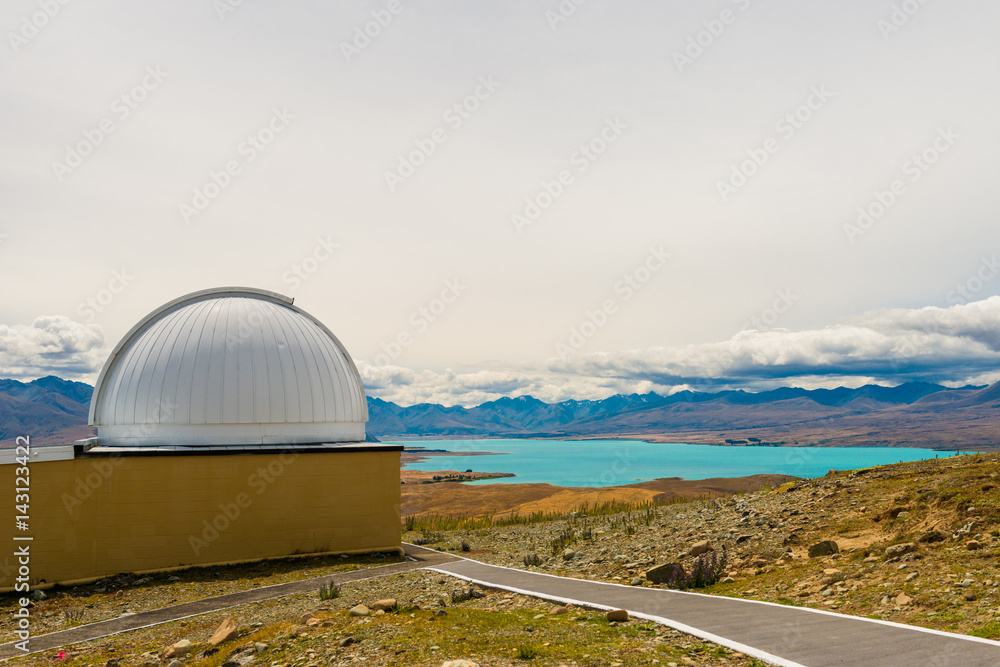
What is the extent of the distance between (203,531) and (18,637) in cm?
429

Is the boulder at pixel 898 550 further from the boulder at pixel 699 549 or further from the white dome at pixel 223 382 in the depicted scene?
the white dome at pixel 223 382

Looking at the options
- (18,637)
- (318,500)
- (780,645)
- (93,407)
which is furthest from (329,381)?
(780,645)

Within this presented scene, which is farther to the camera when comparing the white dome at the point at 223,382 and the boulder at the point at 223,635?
the white dome at the point at 223,382

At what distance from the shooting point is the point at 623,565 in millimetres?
12688

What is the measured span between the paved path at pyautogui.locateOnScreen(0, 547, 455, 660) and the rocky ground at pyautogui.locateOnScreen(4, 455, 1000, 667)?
0.47 meters

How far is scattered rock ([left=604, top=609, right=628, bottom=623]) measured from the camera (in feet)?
25.3

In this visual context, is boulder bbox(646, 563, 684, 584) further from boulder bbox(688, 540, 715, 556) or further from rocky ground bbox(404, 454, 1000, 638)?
boulder bbox(688, 540, 715, 556)

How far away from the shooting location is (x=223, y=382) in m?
15.1

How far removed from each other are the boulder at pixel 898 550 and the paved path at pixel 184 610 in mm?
9148

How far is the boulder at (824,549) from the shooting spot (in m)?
10.9

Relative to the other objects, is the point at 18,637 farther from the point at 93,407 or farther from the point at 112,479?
the point at 93,407

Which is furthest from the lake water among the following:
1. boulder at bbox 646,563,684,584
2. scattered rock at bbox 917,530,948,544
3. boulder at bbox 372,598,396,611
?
boulder at bbox 372,598,396,611

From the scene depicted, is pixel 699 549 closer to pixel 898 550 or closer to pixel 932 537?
pixel 898 550

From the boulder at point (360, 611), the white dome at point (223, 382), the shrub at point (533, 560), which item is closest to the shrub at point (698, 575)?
the shrub at point (533, 560)
